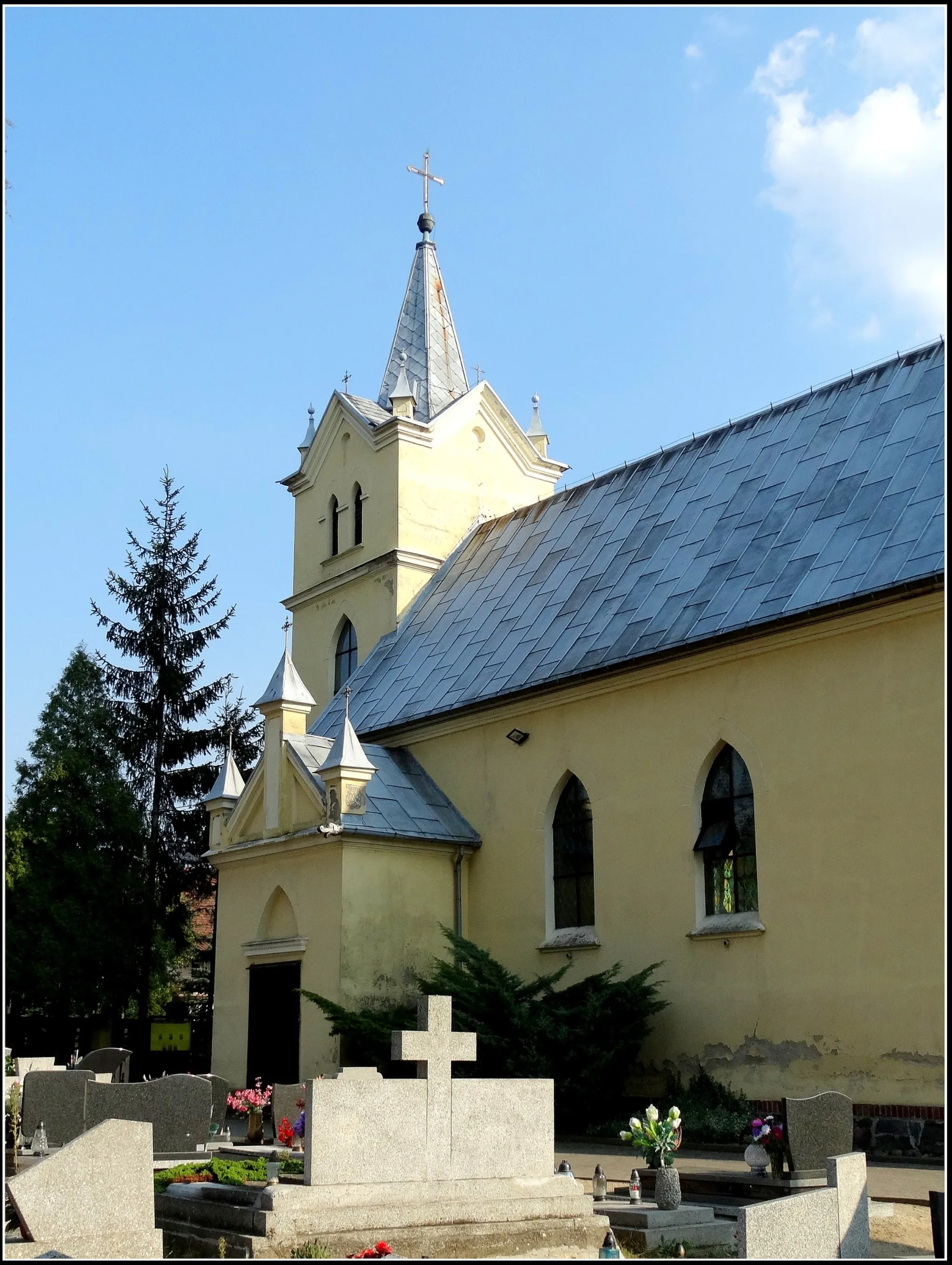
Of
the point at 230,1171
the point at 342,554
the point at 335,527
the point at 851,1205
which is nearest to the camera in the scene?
the point at 851,1205

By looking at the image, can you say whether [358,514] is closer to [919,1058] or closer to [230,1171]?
[919,1058]

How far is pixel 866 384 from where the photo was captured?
68.4ft

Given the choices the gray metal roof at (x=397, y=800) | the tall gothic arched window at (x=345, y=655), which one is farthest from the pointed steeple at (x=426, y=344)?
the gray metal roof at (x=397, y=800)

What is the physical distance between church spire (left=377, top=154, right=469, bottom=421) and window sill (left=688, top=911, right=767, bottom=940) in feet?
54.8

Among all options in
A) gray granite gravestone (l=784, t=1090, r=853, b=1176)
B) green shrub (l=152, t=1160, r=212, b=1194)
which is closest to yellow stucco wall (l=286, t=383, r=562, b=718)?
green shrub (l=152, t=1160, r=212, b=1194)

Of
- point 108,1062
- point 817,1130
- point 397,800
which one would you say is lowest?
point 108,1062

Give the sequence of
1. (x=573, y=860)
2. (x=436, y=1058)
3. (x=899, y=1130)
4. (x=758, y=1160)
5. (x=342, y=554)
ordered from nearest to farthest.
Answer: (x=436, y=1058), (x=758, y=1160), (x=899, y=1130), (x=573, y=860), (x=342, y=554)

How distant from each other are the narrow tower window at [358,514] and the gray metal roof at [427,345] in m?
2.24

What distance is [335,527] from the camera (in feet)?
105

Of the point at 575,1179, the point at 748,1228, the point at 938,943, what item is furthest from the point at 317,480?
the point at 748,1228

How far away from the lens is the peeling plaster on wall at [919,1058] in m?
15.1

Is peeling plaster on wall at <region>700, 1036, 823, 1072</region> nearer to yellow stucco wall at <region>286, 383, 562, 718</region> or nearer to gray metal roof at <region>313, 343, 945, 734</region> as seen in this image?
gray metal roof at <region>313, 343, 945, 734</region>

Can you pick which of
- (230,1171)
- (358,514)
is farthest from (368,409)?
(230,1171)

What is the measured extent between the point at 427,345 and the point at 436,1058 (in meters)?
25.5
